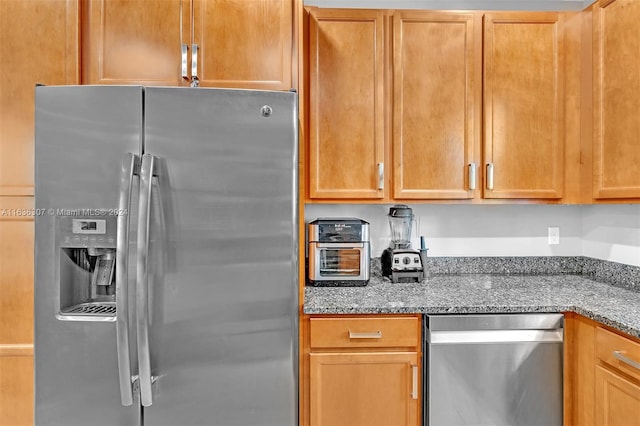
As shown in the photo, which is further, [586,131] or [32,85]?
[586,131]

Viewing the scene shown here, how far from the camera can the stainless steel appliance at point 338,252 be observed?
185 centimetres

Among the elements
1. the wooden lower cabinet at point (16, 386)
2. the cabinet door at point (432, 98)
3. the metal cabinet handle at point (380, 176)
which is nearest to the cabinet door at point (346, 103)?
the metal cabinet handle at point (380, 176)

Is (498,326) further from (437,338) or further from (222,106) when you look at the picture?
(222,106)

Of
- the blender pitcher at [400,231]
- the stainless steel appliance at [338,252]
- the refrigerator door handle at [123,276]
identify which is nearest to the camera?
the refrigerator door handle at [123,276]

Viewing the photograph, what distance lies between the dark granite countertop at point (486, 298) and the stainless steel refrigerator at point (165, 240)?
389 millimetres

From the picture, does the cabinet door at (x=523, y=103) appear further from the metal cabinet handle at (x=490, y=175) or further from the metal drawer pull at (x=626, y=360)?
the metal drawer pull at (x=626, y=360)

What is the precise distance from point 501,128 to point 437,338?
3.75ft

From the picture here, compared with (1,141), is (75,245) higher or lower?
lower

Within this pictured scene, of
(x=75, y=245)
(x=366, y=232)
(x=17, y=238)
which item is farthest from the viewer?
(x=366, y=232)

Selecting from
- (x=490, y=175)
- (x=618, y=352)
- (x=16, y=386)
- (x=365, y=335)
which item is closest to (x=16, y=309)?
(x=16, y=386)

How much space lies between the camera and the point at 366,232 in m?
1.86

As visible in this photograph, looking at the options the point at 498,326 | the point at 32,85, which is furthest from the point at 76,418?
the point at 498,326

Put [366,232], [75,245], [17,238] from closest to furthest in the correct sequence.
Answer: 1. [75,245]
2. [17,238]
3. [366,232]

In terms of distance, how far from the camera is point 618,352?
53.7 inches
